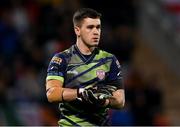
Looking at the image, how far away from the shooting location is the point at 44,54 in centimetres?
1362

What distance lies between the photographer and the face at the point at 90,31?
7090mm

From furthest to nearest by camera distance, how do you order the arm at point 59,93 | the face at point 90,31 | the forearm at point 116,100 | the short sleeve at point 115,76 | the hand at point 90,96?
the short sleeve at point 115,76
the face at point 90,31
the forearm at point 116,100
the arm at point 59,93
the hand at point 90,96

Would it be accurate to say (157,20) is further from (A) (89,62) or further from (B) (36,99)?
(A) (89,62)

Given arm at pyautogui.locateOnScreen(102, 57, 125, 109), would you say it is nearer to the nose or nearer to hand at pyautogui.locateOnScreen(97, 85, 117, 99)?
hand at pyautogui.locateOnScreen(97, 85, 117, 99)

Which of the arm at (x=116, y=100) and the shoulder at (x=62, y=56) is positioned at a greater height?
the shoulder at (x=62, y=56)

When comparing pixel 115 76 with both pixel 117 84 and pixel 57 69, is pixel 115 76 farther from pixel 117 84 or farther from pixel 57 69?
pixel 57 69

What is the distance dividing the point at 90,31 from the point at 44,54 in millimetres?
6571

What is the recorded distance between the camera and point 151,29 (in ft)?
55.5

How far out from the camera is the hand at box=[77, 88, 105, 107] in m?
6.75

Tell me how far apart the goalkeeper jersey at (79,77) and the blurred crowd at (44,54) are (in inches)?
191

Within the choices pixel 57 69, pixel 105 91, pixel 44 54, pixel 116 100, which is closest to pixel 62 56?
pixel 57 69

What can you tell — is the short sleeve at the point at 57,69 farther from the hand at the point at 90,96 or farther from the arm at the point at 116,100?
the arm at the point at 116,100

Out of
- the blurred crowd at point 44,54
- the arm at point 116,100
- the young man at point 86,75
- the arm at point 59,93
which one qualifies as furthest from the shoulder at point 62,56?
the blurred crowd at point 44,54

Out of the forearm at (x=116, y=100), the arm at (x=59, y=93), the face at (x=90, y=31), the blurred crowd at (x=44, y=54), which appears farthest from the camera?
the blurred crowd at (x=44, y=54)
